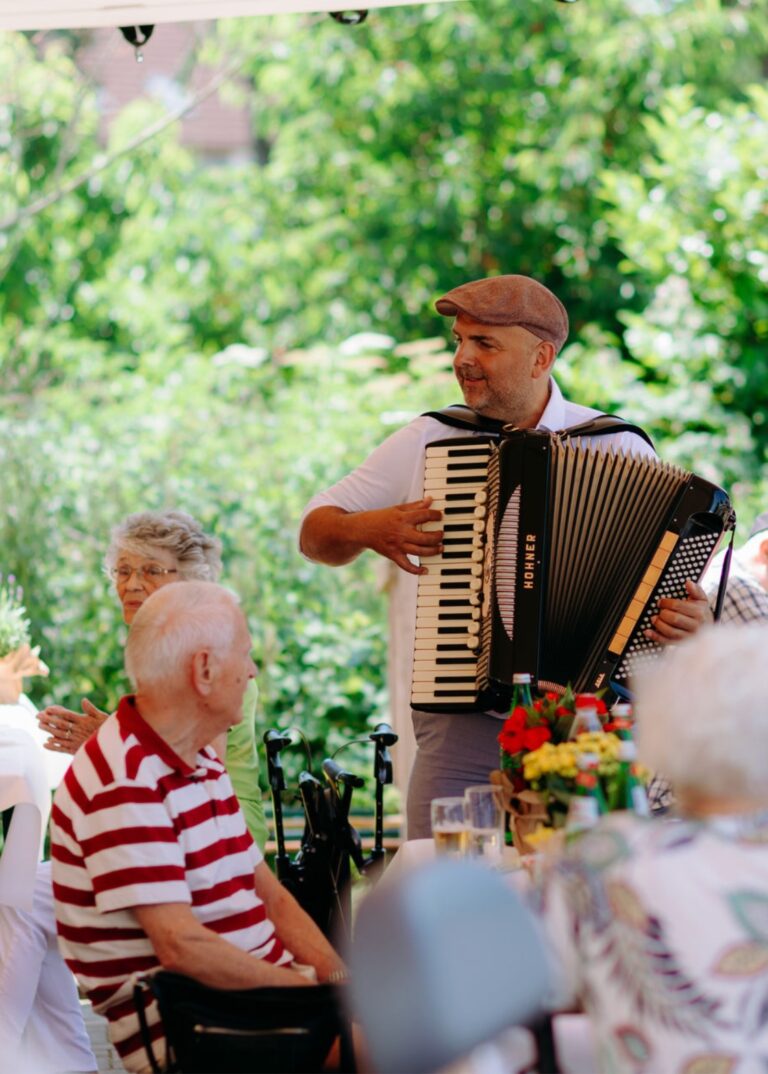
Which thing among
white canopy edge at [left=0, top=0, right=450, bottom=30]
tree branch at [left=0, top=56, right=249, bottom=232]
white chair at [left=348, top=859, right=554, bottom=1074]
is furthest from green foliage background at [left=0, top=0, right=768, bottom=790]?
white chair at [left=348, top=859, right=554, bottom=1074]

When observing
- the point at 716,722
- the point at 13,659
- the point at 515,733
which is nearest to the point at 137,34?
the point at 13,659

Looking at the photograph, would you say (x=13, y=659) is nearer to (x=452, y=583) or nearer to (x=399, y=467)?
(x=399, y=467)

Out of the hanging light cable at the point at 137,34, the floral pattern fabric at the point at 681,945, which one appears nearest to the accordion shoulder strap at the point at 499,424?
the hanging light cable at the point at 137,34

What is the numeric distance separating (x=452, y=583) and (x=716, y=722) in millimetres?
1490

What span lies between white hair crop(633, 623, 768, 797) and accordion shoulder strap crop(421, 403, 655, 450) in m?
1.58

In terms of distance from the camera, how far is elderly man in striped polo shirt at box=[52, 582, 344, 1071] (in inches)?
92.6

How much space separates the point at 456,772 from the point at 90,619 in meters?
3.58

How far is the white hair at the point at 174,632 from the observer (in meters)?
2.52

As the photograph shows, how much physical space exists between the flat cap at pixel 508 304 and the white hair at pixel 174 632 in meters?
1.14

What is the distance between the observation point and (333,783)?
3.31 metres

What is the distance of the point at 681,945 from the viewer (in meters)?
1.68

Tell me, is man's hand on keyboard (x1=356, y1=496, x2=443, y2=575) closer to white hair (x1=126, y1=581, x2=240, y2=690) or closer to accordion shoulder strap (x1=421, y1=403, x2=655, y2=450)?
accordion shoulder strap (x1=421, y1=403, x2=655, y2=450)

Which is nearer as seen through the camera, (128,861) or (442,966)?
(442,966)

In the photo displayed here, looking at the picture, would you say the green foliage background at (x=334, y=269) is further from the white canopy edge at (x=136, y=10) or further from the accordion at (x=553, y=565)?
the accordion at (x=553, y=565)
